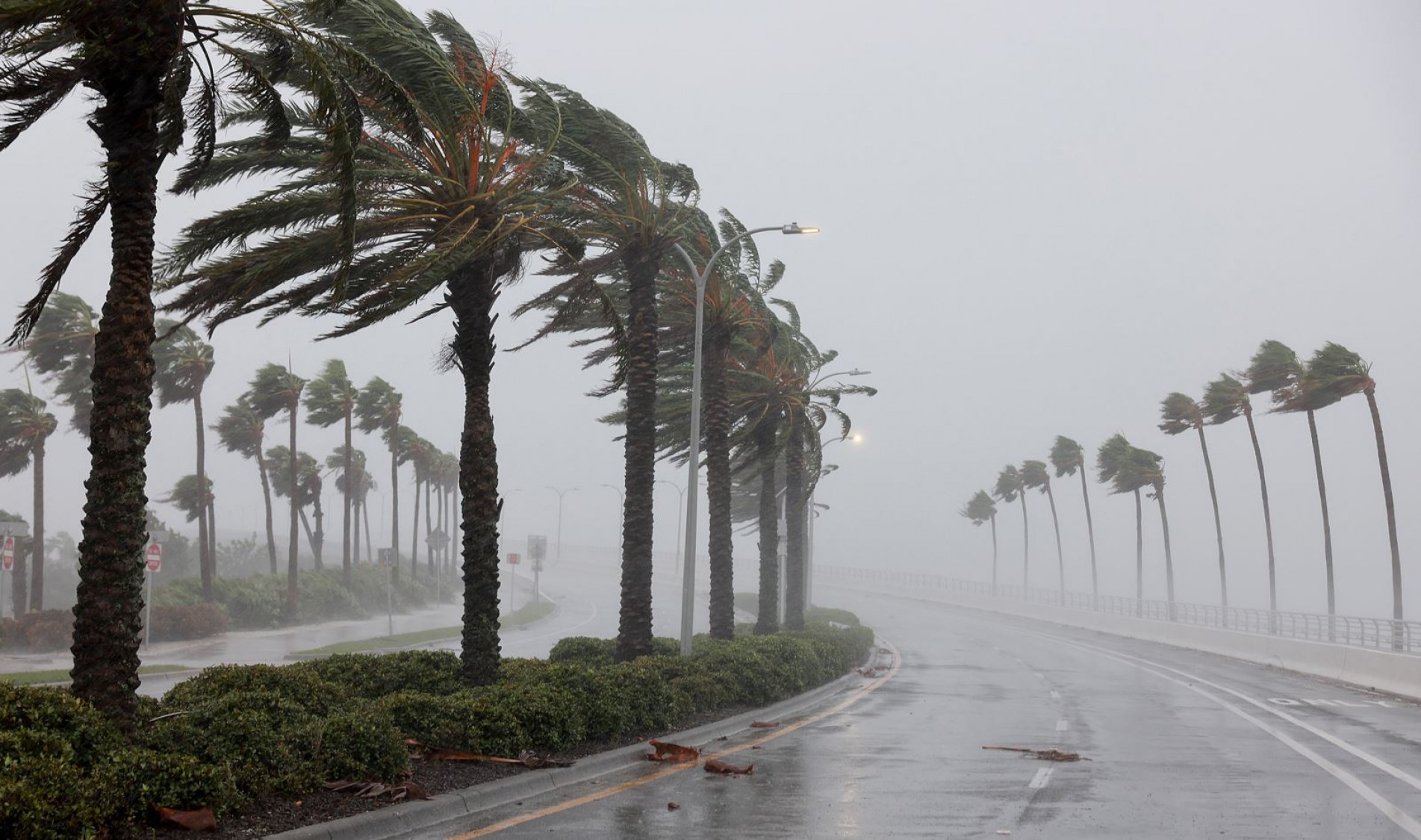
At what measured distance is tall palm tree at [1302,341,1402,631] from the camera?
51.7 meters

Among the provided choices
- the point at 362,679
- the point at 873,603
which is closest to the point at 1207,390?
the point at 873,603

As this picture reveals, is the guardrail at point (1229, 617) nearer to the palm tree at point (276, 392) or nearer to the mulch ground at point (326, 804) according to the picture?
the mulch ground at point (326, 804)

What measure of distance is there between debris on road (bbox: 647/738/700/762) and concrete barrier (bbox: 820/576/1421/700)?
20.2m

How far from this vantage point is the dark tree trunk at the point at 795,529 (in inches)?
1396

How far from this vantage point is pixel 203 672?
1275 cm

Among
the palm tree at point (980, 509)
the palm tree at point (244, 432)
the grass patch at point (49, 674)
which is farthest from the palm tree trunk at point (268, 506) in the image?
the palm tree at point (980, 509)

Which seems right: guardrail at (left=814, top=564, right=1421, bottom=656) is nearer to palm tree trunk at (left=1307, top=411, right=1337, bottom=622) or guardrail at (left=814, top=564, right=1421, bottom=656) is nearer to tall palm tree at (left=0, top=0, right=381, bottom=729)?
palm tree trunk at (left=1307, top=411, right=1337, bottom=622)

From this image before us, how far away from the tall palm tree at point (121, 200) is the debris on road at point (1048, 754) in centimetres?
1078

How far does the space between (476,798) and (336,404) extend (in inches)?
2652

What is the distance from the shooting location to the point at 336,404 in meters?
74.5

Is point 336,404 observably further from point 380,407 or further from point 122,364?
point 122,364

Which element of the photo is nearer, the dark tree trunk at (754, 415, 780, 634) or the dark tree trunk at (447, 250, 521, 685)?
the dark tree trunk at (447, 250, 521, 685)

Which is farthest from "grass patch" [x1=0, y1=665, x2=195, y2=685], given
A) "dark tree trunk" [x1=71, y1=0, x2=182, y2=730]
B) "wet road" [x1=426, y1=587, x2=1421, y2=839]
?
"dark tree trunk" [x1=71, y1=0, x2=182, y2=730]

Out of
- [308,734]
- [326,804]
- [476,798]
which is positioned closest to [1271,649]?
[476,798]
